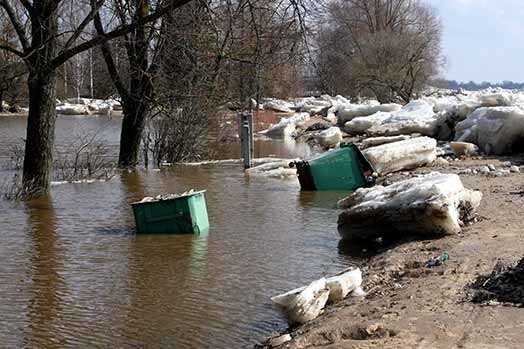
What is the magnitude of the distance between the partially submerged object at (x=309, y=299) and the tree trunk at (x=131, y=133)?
1379 cm

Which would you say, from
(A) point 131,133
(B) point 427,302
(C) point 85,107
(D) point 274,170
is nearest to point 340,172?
(D) point 274,170

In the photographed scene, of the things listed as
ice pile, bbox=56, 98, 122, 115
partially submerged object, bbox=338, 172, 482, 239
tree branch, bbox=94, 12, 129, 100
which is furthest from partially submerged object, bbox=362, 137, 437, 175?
ice pile, bbox=56, 98, 122, 115

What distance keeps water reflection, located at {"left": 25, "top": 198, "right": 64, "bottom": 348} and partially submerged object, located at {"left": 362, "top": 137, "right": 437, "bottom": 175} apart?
7.29 metres

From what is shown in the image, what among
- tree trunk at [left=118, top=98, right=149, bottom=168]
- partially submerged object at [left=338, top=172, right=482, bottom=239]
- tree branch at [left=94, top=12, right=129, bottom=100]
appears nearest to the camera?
partially submerged object at [left=338, top=172, right=482, bottom=239]

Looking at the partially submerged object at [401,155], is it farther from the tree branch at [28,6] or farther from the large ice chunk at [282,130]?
the large ice chunk at [282,130]

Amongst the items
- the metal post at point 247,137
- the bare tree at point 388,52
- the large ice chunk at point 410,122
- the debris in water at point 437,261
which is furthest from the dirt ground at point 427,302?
the bare tree at point 388,52

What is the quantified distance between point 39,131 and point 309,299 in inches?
370

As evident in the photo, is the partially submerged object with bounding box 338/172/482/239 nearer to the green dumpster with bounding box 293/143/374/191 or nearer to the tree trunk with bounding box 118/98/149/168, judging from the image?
the green dumpster with bounding box 293/143/374/191

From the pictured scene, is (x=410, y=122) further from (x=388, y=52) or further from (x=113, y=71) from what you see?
(x=388, y=52)

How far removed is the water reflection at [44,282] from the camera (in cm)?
660

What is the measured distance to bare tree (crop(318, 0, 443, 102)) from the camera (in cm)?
4691

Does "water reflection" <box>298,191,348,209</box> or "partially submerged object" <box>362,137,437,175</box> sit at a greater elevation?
"partially submerged object" <box>362,137,437,175</box>

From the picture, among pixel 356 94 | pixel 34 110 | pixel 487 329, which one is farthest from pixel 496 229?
pixel 356 94

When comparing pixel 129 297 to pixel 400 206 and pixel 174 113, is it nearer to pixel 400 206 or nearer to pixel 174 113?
pixel 400 206
